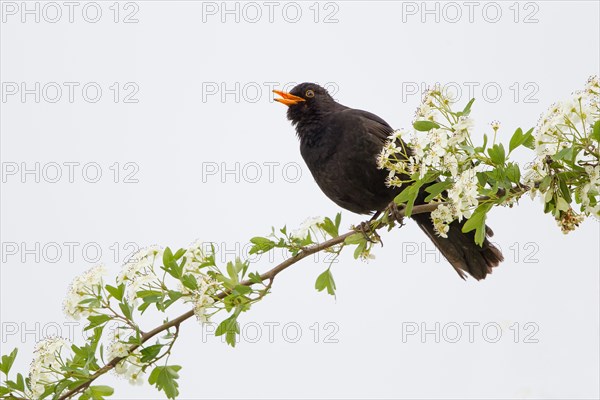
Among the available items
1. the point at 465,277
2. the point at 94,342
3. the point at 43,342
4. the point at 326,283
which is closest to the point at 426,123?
the point at 326,283

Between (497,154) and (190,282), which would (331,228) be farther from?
(497,154)

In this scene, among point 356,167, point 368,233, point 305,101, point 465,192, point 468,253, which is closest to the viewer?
point 465,192

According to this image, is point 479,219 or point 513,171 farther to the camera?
point 479,219

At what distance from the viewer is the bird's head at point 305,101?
476cm

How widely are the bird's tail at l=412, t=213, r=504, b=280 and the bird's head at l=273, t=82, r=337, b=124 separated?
114 centimetres

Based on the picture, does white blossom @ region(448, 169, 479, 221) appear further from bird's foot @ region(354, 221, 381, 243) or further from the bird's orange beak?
the bird's orange beak

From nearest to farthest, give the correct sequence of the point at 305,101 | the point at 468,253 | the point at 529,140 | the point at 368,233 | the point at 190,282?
1. the point at 529,140
2. the point at 190,282
3. the point at 368,233
4. the point at 468,253
5. the point at 305,101

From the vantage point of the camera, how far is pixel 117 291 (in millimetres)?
2545

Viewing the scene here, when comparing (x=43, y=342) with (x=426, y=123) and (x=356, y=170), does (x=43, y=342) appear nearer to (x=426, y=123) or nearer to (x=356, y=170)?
(x=426, y=123)

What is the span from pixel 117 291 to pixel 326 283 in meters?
0.75

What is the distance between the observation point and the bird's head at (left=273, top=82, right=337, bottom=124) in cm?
476

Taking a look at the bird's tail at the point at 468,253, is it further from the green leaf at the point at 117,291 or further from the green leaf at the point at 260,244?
the green leaf at the point at 117,291

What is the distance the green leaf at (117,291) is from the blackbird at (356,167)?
2.06m

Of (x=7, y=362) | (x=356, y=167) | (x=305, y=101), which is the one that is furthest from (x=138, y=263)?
(x=305, y=101)
